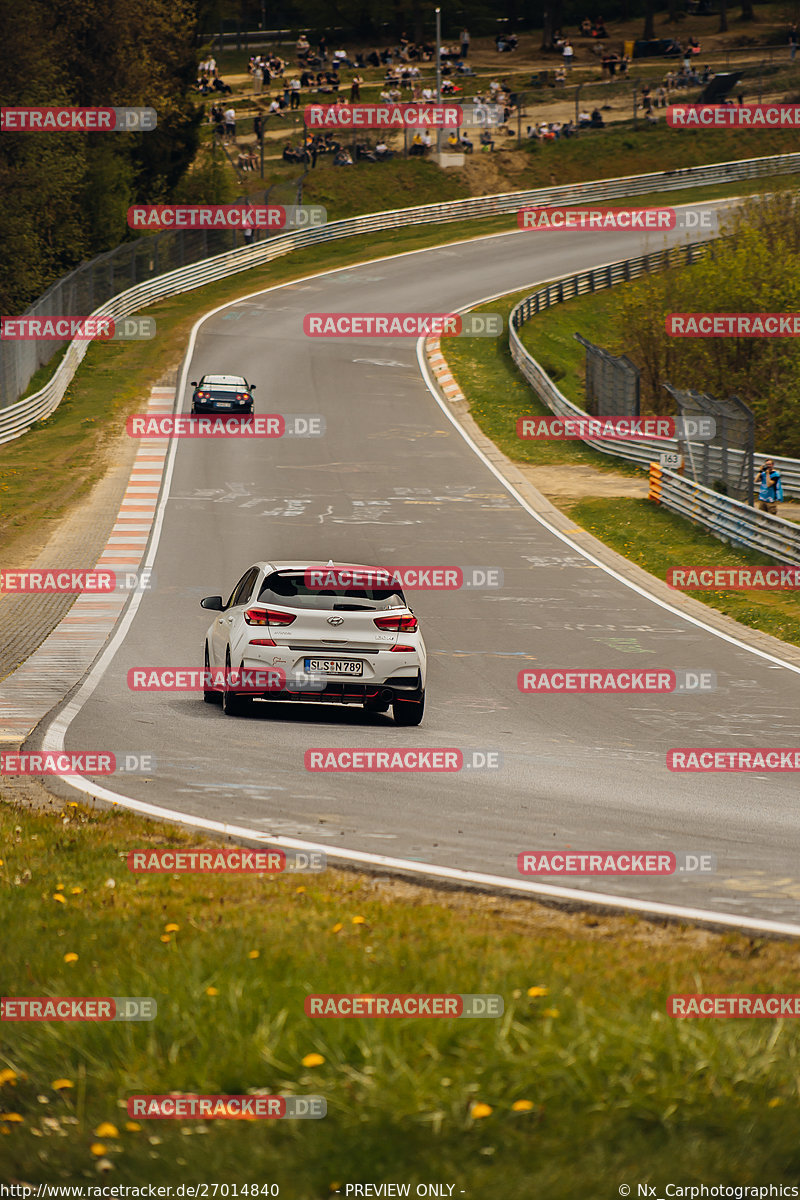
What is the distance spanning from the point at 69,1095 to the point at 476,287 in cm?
5791

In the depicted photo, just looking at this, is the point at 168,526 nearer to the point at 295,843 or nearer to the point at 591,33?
the point at 295,843

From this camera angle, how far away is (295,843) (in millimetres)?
8422

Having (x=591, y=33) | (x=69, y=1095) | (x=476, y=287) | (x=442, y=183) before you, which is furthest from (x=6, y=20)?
(x=591, y=33)

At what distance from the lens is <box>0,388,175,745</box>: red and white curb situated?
13.5m
